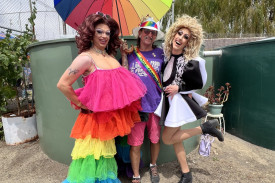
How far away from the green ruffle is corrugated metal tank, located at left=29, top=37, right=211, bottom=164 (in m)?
0.90

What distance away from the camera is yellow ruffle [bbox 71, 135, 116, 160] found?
1734 mm

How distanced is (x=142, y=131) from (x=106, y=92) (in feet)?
2.56

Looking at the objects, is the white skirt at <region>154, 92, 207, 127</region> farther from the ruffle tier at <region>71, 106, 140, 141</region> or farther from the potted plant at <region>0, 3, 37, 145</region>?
the potted plant at <region>0, 3, 37, 145</region>

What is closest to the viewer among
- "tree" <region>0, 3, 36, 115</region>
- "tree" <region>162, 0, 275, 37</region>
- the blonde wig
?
the blonde wig

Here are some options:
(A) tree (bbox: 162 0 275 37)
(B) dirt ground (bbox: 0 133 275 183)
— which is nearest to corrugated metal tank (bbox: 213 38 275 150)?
(B) dirt ground (bbox: 0 133 275 183)

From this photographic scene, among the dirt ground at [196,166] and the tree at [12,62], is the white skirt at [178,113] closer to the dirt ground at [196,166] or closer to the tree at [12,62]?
the dirt ground at [196,166]

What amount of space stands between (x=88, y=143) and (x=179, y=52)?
1406mm

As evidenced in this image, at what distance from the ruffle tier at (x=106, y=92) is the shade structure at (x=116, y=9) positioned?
90 centimetres

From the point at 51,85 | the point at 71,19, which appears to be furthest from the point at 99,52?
the point at 51,85

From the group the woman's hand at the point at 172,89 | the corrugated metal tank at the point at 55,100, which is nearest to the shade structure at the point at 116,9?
the corrugated metal tank at the point at 55,100

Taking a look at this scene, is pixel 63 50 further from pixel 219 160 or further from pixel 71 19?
pixel 219 160

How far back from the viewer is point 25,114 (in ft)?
11.7

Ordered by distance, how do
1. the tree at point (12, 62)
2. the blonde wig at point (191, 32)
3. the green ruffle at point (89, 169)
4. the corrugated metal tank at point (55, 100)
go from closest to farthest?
the green ruffle at point (89, 169) → the blonde wig at point (191, 32) → the corrugated metal tank at point (55, 100) → the tree at point (12, 62)

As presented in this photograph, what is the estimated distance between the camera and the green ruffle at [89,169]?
174 cm
